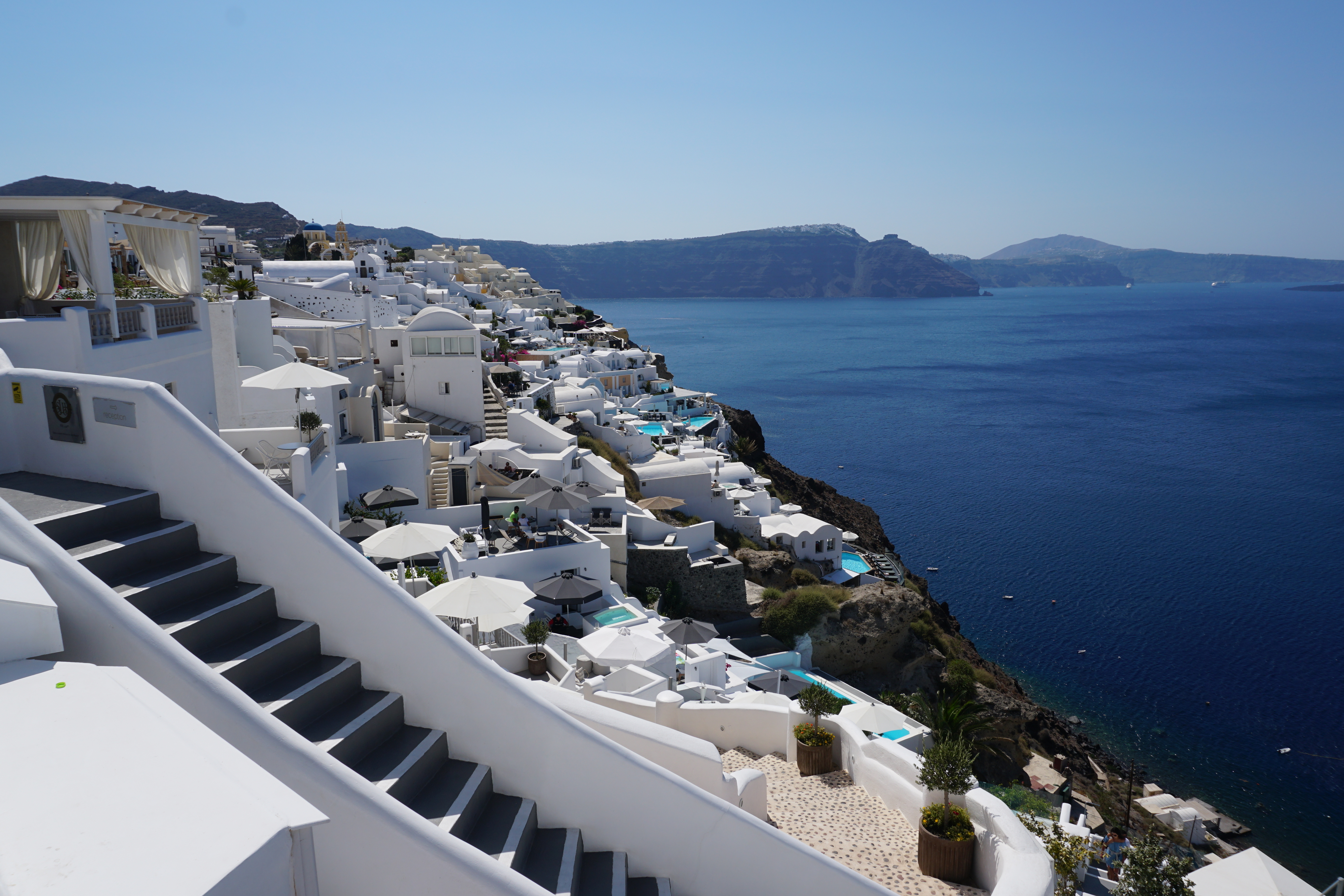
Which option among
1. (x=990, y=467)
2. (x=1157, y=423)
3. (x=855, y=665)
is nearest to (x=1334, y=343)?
(x=1157, y=423)

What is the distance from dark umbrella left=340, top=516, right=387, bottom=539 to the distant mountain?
115m

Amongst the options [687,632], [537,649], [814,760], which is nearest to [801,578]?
[687,632]

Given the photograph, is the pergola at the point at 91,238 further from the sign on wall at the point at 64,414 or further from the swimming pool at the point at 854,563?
the swimming pool at the point at 854,563

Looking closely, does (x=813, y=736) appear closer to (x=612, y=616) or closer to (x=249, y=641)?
(x=249, y=641)

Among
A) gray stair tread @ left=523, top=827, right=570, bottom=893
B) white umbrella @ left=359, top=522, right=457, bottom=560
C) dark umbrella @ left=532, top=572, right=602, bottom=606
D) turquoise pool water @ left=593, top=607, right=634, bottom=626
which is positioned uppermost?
gray stair tread @ left=523, top=827, right=570, bottom=893

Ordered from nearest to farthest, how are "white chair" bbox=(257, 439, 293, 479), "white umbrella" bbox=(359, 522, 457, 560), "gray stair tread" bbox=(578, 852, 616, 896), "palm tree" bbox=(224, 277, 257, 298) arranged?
"gray stair tread" bbox=(578, 852, 616, 896) < "white chair" bbox=(257, 439, 293, 479) < "white umbrella" bbox=(359, 522, 457, 560) < "palm tree" bbox=(224, 277, 257, 298)

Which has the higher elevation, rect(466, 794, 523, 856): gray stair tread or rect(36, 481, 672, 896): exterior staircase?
rect(36, 481, 672, 896): exterior staircase

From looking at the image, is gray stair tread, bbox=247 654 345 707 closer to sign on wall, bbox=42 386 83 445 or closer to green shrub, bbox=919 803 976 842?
sign on wall, bbox=42 386 83 445

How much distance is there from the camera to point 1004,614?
41219 millimetres

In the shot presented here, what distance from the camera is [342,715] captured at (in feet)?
17.8

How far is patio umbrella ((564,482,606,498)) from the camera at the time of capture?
28.2 metres

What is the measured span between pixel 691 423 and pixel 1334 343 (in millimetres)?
145753

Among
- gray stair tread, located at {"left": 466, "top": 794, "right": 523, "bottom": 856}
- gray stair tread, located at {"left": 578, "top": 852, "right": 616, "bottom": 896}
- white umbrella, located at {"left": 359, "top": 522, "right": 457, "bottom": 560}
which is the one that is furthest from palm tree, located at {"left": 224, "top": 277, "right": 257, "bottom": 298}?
gray stair tread, located at {"left": 578, "top": 852, "right": 616, "bottom": 896}

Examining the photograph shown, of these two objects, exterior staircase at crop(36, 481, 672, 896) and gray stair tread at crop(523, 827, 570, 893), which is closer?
exterior staircase at crop(36, 481, 672, 896)
